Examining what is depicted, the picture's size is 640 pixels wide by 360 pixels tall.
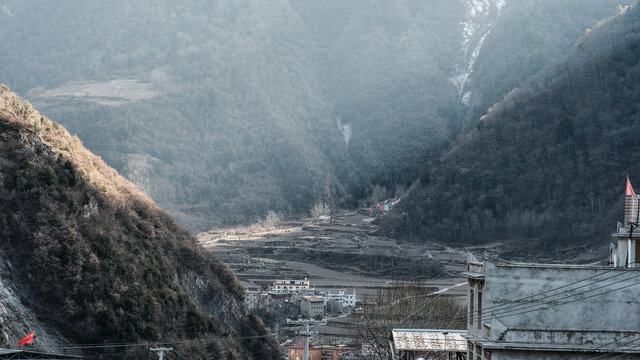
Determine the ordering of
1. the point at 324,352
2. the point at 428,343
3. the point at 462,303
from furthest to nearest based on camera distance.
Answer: the point at 324,352 → the point at 462,303 → the point at 428,343

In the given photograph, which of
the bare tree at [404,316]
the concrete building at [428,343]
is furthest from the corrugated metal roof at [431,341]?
the bare tree at [404,316]

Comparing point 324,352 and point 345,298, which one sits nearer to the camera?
point 324,352

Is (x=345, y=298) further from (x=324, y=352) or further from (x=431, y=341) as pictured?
(x=431, y=341)

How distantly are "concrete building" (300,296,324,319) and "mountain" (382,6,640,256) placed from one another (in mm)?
33180

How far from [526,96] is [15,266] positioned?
110 metres

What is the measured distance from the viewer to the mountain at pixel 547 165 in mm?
119688

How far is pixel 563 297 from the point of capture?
81.4 ft

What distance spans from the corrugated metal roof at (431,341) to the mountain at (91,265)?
550 inches

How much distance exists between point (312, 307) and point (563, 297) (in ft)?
223

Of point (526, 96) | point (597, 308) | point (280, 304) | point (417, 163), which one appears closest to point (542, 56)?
point (417, 163)

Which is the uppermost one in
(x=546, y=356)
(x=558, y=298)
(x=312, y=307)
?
(x=312, y=307)

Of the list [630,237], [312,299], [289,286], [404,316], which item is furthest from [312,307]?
[630,237]

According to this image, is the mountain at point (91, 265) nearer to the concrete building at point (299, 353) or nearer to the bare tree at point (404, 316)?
the bare tree at point (404, 316)

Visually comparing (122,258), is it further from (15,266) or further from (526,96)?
(526,96)
